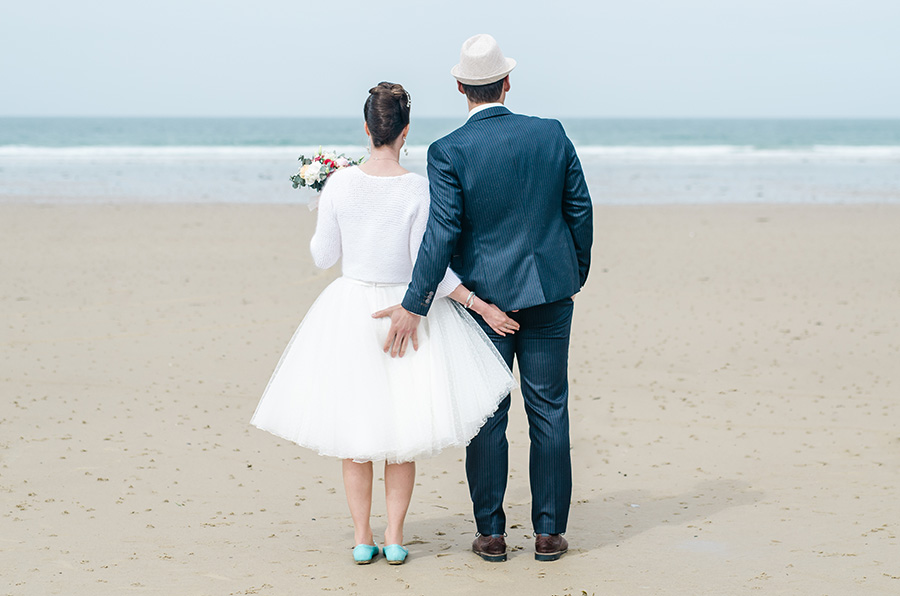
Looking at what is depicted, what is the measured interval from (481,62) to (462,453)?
2255 millimetres

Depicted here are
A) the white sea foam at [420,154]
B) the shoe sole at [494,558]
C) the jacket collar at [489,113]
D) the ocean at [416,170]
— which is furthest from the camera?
the white sea foam at [420,154]

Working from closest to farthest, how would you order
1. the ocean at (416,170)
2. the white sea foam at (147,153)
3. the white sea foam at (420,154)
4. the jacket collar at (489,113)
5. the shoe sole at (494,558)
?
the jacket collar at (489,113), the shoe sole at (494,558), the ocean at (416,170), the white sea foam at (147,153), the white sea foam at (420,154)

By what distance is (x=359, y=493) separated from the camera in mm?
3289

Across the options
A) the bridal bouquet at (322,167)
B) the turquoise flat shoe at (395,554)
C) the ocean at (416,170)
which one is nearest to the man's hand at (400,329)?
the bridal bouquet at (322,167)

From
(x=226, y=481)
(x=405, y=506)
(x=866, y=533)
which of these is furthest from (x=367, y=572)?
(x=866, y=533)

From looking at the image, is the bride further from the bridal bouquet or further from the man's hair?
the man's hair

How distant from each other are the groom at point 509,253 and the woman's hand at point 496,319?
0.03m

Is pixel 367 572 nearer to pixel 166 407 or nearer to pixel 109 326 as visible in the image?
pixel 166 407

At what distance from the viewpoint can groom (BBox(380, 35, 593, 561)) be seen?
10.1 feet

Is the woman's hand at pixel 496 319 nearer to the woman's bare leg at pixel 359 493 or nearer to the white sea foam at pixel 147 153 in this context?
the woman's bare leg at pixel 359 493

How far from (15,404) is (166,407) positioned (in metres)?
0.86

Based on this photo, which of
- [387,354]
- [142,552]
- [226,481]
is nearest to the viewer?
[387,354]

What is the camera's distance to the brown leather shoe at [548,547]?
3.30m

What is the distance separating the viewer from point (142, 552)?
3355mm
